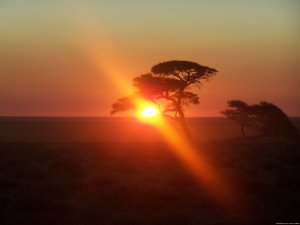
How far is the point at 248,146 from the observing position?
38969 millimetres

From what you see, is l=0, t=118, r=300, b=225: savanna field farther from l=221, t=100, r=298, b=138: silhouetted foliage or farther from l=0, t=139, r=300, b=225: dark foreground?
l=221, t=100, r=298, b=138: silhouetted foliage

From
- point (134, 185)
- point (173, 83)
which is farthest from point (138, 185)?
point (173, 83)

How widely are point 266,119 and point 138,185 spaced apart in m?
42.0

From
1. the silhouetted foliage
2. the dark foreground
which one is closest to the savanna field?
the dark foreground

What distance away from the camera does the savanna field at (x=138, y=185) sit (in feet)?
64.2

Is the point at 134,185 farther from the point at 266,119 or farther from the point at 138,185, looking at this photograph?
the point at 266,119

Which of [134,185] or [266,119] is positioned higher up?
[266,119]

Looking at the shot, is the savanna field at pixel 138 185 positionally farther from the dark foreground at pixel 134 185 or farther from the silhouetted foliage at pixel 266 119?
the silhouetted foliage at pixel 266 119

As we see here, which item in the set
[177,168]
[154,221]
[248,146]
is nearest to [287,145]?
[248,146]

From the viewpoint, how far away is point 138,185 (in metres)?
25.3

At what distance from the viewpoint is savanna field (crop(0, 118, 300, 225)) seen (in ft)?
64.2

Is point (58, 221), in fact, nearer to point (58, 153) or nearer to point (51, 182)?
point (51, 182)

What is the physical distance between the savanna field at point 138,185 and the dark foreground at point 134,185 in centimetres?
3

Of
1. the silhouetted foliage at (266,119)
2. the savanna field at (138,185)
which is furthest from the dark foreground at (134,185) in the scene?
the silhouetted foliage at (266,119)
